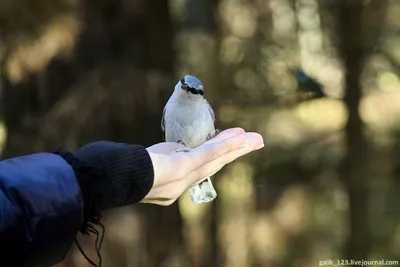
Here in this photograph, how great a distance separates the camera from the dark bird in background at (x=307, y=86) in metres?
3.19

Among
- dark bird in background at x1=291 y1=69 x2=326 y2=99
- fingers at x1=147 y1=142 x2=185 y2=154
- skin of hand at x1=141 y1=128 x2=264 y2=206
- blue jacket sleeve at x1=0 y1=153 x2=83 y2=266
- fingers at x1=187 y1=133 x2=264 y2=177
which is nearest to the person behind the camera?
blue jacket sleeve at x1=0 y1=153 x2=83 y2=266

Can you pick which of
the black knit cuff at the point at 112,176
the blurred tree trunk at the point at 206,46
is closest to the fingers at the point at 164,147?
the black knit cuff at the point at 112,176

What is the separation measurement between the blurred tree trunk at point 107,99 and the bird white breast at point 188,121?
33.3 inches

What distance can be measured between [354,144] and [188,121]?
6.43ft

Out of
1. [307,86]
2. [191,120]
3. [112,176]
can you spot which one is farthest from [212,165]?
[307,86]

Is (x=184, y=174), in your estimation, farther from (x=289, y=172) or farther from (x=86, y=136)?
(x=289, y=172)

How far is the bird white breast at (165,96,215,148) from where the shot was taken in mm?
1709

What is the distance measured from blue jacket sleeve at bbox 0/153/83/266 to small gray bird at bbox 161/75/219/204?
759 mm

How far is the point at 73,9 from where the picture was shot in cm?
259

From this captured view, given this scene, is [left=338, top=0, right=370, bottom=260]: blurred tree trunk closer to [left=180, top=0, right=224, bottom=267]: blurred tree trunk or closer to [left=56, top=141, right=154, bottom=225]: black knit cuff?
[left=180, top=0, right=224, bottom=267]: blurred tree trunk

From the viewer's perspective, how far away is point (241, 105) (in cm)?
340

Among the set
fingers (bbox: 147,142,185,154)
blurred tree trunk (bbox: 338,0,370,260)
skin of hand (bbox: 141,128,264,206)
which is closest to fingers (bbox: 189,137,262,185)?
skin of hand (bbox: 141,128,264,206)

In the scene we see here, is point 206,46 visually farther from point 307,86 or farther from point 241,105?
point 307,86

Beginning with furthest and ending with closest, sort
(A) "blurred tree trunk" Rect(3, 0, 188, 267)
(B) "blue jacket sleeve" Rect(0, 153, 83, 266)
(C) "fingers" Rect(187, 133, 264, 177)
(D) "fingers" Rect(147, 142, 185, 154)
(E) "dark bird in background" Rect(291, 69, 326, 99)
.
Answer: (E) "dark bird in background" Rect(291, 69, 326, 99)
(A) "blurred tree trunk" Rect(3, 0, 188, 267)
(D) "fingers" Rect(147, 142, 185, 154)
(C) "fingers" Rect(187, 133, 264, 177)
(B) "blue jacket sleeve" Rect(0, 153, 83, 266)
